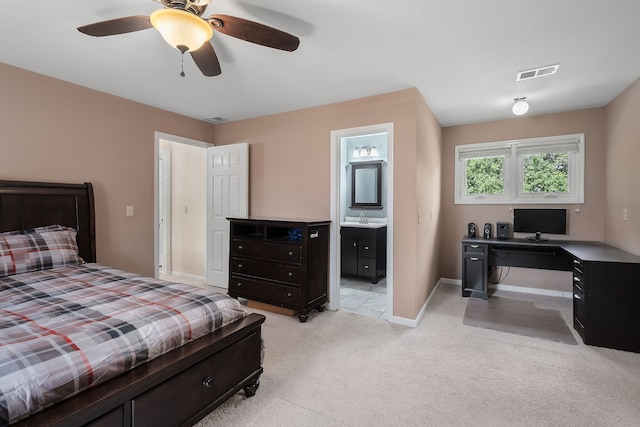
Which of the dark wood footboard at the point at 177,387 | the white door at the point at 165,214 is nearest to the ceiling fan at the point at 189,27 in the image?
the dark wood footboard at the point at 177,387

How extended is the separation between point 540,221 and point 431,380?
10.1 ft

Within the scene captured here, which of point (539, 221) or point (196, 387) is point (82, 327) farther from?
point (539, 221)

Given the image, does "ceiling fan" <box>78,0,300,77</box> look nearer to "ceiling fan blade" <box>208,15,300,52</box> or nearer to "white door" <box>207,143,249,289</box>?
"ceiling fan blade" <box>208,15,300,52</box>

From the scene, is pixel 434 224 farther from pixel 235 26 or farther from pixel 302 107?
pixel 235 26

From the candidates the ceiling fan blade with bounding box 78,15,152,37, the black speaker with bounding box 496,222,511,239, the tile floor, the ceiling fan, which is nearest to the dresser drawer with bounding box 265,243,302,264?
the tile floor

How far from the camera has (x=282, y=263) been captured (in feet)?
11.1

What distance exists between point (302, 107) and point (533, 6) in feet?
8.16

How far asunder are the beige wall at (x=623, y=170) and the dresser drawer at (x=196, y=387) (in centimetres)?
371

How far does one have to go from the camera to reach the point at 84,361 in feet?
3.95

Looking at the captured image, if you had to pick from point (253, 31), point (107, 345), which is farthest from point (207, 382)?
point (253, 31)

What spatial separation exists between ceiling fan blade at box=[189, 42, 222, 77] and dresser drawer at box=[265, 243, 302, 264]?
6.08ft

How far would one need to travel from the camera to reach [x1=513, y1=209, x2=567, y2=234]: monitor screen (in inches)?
157

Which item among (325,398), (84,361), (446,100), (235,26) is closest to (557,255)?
(446,100)

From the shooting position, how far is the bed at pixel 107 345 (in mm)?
1103
